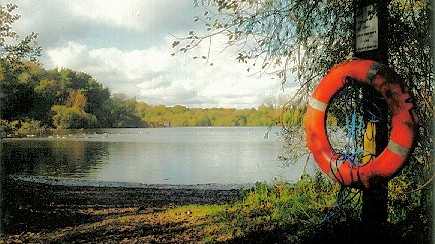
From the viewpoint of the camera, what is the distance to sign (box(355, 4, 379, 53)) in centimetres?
318

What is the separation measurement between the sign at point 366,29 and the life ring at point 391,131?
4.7 inches

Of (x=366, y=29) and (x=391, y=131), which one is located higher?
(x=366, y=29)

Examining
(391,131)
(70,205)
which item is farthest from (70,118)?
(391,131)

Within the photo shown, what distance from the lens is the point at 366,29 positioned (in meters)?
3.25

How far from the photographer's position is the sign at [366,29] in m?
3.18

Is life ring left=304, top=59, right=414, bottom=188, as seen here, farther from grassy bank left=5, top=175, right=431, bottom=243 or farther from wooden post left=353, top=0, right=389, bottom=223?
grassy bank left=5, top=175, right=431, bottom=243

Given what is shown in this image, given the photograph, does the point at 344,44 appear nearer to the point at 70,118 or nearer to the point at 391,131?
the point at 391,131

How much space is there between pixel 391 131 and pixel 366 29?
74cm

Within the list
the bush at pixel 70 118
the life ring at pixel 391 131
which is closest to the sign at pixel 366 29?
the life ring at pixel 391 131

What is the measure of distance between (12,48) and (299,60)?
6.69 meters

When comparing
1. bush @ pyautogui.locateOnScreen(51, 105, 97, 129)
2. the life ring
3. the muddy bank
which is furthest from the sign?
bush @ pyautogui.locateOnScreen(51, 105, 97, 129)

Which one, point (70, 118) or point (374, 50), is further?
point (70, 118)

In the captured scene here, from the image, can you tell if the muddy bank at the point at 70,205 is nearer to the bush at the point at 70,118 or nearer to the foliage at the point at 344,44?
the foliage at the point at 344,44

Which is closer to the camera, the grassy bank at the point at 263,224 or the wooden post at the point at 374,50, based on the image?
the wooden post at the point at 374,50
